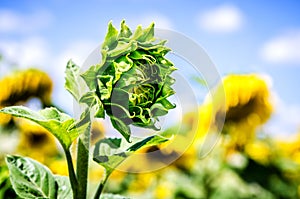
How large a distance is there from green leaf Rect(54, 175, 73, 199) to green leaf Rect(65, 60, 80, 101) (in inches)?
5.9

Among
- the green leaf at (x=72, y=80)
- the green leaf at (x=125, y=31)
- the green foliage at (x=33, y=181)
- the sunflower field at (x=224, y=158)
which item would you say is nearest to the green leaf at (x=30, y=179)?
the green foliage at (x=33, y=181)

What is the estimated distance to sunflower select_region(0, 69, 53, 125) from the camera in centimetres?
265

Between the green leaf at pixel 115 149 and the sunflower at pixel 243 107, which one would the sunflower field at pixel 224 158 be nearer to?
the sunflower at pixel 243 107

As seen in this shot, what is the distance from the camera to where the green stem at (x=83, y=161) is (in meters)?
0.61

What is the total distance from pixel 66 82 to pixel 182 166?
2.08 metres

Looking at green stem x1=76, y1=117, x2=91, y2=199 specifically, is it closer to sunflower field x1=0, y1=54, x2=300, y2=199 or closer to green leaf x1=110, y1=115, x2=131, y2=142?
green leaf x1=110, y1=115, x2=131, y2=142

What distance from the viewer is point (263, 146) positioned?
2.62 meters

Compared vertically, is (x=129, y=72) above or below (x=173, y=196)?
above

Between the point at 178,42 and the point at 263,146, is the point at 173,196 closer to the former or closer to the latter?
the point at 263,146

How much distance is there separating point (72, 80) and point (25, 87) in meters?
2.37

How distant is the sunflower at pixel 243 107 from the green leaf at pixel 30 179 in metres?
1.78

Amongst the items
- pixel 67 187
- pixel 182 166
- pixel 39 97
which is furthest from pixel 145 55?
pixel 39 97

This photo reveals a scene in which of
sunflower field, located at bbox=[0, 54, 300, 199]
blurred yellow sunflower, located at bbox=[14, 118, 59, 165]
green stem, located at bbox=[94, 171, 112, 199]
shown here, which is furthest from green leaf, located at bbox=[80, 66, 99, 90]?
→ blurred yellow sunflower, located at bbox=[14, 118, 59, 165]

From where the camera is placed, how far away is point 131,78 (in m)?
0.56
